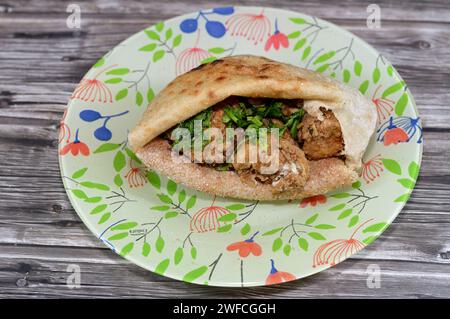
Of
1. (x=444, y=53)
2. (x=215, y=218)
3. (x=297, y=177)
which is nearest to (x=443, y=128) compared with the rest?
(x=444, y=53)

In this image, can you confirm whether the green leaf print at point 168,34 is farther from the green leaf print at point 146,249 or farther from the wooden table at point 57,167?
the green leaf print at point 146,249

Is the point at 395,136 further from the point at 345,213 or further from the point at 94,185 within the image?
the point at 94,185

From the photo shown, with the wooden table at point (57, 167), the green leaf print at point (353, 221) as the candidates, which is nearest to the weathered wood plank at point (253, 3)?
the wooden table at point (57, 167)

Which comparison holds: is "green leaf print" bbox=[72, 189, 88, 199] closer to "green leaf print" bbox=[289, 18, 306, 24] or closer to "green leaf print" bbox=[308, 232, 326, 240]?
"green leaf print" bbox=[308, 232, 326, 240]

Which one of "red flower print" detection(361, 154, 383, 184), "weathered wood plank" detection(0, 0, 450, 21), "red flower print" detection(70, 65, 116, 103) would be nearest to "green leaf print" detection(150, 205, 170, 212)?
"red flower print" detection(70, 65, 116, 103)

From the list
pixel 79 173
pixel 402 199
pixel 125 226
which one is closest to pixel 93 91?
pixel 79 173

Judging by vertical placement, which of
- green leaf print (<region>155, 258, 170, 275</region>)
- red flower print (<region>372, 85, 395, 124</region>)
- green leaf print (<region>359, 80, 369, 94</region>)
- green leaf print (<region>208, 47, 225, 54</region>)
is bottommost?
green leaf print (<region>155, 258, 170, 275</region>)

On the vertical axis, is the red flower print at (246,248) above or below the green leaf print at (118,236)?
below
